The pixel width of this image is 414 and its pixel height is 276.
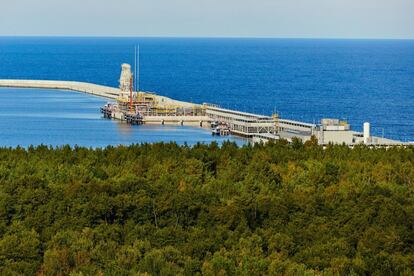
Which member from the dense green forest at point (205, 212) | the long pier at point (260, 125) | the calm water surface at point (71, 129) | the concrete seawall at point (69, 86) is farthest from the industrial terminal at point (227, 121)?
the dense green forest at point (205, 212)

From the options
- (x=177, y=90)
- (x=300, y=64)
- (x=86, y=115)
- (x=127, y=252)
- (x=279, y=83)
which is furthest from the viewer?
(x=300, y=64)

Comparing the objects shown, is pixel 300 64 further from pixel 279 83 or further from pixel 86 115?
pixel 86 115

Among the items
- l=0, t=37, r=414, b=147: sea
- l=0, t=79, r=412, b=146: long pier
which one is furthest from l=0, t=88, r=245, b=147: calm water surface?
l=0, t=79, r=412, b=146: long pier

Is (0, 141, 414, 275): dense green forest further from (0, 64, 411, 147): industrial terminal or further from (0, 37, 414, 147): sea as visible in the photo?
(0, 37, 414, 147): sea

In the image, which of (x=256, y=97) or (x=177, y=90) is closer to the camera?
(x=256, y=97)

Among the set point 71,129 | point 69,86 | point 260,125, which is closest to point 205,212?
point 71,129

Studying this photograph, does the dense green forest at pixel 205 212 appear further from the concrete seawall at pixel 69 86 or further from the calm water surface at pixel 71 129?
the concrete seawall at pixel 69 86

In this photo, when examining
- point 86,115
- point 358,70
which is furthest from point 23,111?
point 358,70
